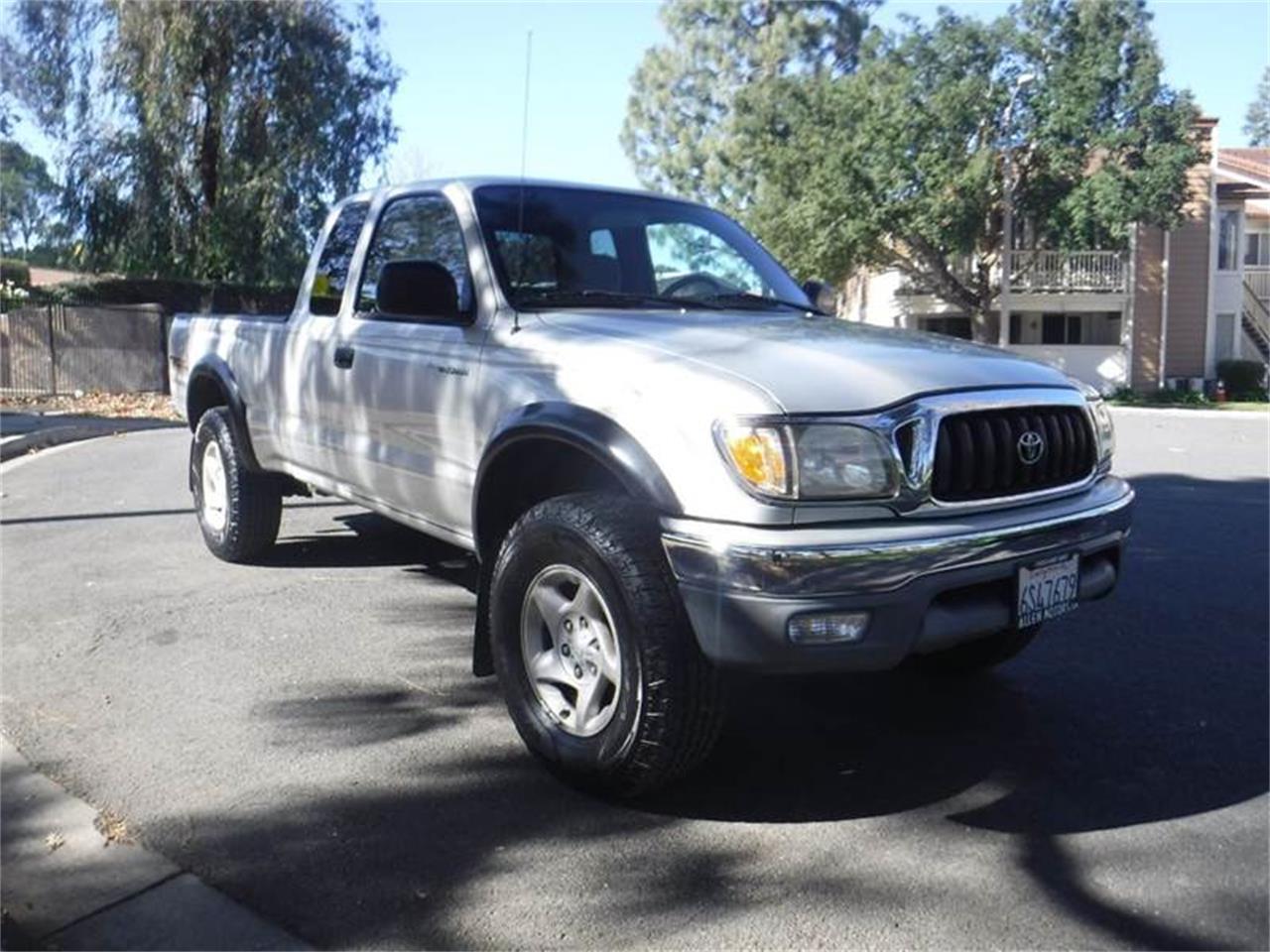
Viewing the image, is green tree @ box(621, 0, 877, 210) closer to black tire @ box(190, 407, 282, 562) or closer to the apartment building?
the apartment building

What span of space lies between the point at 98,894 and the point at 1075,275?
32745 mm

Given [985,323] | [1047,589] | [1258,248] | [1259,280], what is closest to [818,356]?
[1047,589]

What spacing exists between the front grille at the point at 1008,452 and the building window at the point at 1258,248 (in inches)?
1462

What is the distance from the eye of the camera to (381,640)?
17.3ft

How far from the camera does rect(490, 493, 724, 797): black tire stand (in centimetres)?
327

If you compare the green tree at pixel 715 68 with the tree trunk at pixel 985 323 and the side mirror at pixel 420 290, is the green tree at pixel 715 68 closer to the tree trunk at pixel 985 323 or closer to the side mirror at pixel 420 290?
the tree trunk at pixel 985 323

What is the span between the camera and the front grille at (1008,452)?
3.39m

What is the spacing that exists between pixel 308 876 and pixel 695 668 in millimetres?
1174

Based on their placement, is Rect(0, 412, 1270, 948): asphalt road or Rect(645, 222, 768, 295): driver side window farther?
Rect(645, 222, 768, 295): driver side window

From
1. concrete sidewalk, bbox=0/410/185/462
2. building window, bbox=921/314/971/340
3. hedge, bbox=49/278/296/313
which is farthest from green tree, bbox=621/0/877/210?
concrete sidewalk, bbox=0/410/185/462

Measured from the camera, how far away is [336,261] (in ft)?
18.7

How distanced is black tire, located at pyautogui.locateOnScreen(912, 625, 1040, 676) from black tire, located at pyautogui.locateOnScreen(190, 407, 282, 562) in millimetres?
3623

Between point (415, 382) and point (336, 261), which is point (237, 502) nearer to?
point (336, 261)

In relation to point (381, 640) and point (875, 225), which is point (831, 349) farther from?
point (875, 225)
